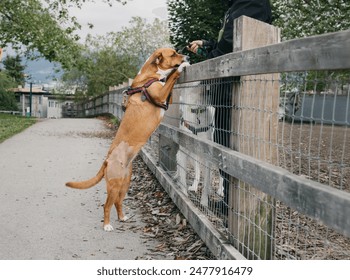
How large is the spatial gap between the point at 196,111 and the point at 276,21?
1222 cm

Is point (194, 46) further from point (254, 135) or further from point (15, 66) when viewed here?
point (15, 66)

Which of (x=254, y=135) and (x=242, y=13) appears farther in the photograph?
(x=242, y=13)

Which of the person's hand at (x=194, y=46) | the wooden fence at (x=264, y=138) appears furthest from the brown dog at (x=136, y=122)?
the wooden fence at (x=264, y=138)

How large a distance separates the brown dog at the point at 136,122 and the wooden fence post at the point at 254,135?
1409 millimetres

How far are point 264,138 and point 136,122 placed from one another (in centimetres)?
164

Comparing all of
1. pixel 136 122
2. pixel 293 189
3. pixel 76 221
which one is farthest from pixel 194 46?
pixel 293 189

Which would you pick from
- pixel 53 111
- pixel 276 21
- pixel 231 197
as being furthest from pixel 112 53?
pixel 53 111

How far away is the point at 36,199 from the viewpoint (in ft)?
17.5

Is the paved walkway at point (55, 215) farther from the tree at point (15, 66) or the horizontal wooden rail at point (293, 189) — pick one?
the tree at point (15, 66)

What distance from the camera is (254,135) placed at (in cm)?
295

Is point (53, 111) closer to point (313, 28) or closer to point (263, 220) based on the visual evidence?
point (313, 28)

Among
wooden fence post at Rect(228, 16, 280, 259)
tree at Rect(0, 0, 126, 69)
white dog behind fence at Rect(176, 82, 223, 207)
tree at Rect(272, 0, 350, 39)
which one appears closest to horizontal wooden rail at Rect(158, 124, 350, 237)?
wooden fence post at Rect(228, 16, 280, 259)

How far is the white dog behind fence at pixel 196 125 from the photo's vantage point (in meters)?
4.32
